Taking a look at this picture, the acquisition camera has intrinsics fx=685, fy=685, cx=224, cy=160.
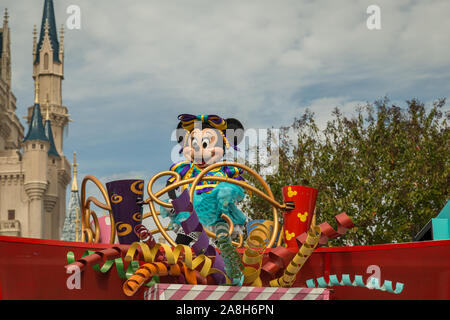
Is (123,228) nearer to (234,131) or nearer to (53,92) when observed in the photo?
(234,131)

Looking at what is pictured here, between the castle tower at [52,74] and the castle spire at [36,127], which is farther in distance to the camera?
the castle tower at [52,74]

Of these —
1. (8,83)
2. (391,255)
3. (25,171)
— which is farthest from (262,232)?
(8,83)

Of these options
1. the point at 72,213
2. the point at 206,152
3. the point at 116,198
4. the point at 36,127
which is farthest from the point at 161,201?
the point at 72,213

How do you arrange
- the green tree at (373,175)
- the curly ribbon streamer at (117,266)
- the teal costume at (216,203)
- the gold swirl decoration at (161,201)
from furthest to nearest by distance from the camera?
the green tree at (373,175) → the teal costume at (216,203) → the gold swirl decoration at (161,201) → the curly ribbon streamer at (117,266)

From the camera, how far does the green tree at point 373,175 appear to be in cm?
1742

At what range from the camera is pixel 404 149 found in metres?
19.1

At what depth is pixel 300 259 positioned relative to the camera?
5.09m

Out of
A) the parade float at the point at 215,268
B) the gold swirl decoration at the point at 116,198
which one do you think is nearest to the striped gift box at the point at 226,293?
the parade float at the point at 215,268

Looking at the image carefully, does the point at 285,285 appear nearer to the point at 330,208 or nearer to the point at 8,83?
the point at 330,208

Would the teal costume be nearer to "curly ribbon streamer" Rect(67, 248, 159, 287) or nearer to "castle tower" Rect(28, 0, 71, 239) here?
"curly ribbon streamer" Rect(67, 248, 159, 287)

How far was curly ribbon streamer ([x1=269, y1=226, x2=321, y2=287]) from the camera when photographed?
5.02 meters

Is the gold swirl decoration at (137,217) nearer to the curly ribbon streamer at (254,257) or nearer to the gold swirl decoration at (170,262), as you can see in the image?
the gold swirl decoration at (170,262)

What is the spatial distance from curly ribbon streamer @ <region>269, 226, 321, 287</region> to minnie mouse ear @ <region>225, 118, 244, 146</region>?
7.91ft

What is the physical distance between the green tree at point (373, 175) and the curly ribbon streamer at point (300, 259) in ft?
38.6
